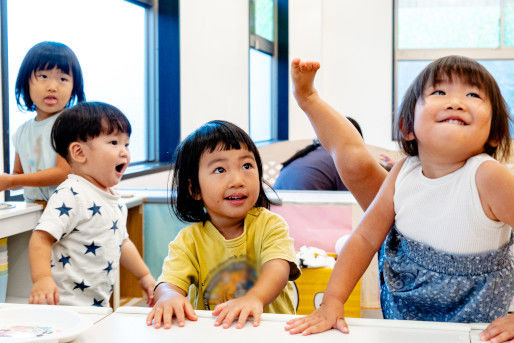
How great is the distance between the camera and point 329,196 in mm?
2219

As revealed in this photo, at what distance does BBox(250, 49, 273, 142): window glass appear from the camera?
19.5 ft

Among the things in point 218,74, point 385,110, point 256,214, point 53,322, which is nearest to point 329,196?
point 256,214

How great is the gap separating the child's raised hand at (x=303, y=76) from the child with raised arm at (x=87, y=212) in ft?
2.09

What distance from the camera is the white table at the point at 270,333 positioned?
0.80m

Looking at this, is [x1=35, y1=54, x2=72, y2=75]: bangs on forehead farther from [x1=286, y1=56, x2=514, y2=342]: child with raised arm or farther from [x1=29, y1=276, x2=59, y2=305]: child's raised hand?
[x1=286, y1=56, x2=514, y2=342]: child with raised arm

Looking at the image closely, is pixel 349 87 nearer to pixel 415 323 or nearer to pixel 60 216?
pixel 60 216

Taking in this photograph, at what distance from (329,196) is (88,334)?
4.89 ft

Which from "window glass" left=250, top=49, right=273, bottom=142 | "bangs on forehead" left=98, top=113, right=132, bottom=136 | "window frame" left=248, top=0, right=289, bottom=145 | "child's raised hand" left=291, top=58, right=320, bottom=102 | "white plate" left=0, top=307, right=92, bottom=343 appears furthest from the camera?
"window frame" left=248, top=0, right=289, bottom=145

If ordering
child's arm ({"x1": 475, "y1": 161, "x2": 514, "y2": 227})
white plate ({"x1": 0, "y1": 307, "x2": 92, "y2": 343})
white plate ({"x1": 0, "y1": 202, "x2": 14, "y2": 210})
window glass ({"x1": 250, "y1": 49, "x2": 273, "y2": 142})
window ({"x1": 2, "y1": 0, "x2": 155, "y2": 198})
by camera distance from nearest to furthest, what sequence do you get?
white plate ({"x1": 0, "y1": 307, "x2": 92, "y2": 343}) → child's arm ({"x1": 475, "y1": 161, "x2": 514, "y2": 227}) → white plate ({"x1": 0, "y1": 202, "x2": 14, "y2": 210}) → window ({"x1": 2, "y1": 0, "x2": 155, "y2": 198}) → window glass ({"x1": 250, "y1": 49, "x2": 273, "y2": 142})

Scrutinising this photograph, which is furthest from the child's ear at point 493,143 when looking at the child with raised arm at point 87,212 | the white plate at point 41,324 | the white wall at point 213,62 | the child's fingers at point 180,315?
the white wall at point 213,62

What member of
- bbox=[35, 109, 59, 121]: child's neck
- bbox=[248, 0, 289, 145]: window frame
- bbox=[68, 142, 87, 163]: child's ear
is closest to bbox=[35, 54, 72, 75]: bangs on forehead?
bbox=[35, 109, 59, 121]: child's neck

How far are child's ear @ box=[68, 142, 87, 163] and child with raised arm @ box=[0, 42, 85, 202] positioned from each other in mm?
216

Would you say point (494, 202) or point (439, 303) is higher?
point (494, 202)

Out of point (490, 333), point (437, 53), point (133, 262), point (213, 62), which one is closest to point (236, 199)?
point (490, 333)
